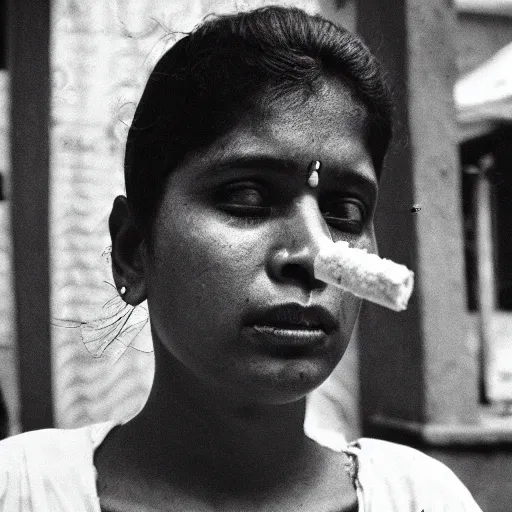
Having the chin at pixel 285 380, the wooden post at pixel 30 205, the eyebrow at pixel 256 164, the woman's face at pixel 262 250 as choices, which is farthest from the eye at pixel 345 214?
the wooden post at pixel 30 205

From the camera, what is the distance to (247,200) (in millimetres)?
1336

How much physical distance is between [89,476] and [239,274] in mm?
543

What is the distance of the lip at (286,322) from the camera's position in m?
1.26

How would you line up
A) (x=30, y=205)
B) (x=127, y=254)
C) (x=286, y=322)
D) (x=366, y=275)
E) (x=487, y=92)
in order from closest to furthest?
(x=366, y=275)
(x=286, y=322)
(x=127, y=254)
(x=30, y=205)
(x=487, y=92)

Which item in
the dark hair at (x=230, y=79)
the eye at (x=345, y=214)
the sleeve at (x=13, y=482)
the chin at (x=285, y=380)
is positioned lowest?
the sleeve at (x=13, y=482)

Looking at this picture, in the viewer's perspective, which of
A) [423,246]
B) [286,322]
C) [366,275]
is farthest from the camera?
[423,246]

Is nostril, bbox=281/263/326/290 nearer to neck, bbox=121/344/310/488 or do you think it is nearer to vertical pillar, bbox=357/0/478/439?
neck, bbox=121/344/310/488

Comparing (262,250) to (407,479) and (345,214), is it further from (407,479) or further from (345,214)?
(407,479)

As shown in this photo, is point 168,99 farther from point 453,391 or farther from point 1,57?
point 453,391

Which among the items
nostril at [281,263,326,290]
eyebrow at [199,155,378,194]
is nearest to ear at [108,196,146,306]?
eyebrow at [199,155,378,194]

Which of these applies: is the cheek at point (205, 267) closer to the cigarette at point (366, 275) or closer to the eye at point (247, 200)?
the eye at point (247, 200)

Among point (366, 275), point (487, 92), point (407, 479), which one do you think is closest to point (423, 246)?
point (487, 92)

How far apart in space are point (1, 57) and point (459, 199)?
1.74 metres

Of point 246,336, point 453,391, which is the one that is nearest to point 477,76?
point 453,391
